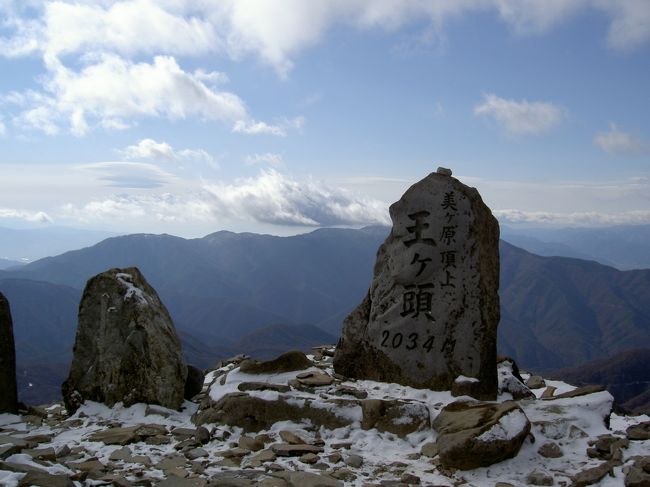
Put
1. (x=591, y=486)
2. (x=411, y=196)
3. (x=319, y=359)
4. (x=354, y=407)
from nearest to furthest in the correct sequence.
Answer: (x=591, y=486), (x=354, y=407), (x=411, y=196), (x=319, y=359)

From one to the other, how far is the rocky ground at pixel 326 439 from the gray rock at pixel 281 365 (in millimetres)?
45

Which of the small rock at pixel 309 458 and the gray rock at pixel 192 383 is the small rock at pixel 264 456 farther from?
the gray rock at pixel 192 383

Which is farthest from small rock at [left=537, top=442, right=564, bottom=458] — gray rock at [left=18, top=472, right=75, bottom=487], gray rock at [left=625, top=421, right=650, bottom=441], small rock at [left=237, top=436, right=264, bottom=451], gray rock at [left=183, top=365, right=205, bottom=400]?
gray rock at [left=183, top=365, right=205, bottom=400]

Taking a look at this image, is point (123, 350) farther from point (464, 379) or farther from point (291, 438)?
point (464, 379)

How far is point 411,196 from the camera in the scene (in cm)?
1530

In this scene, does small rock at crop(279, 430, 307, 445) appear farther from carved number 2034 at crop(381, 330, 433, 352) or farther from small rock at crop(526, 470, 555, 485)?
small rock at crop(526, 470, 555, 485)

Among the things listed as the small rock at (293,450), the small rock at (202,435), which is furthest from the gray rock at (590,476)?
the small rock at (202,435)

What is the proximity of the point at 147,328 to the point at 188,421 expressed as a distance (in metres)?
2.95

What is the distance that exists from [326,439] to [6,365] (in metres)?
9.29

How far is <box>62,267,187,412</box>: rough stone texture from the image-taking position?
555 inches

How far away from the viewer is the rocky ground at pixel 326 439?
29.5 ft

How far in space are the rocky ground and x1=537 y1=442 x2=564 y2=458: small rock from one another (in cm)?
3

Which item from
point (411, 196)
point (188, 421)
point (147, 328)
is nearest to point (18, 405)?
point (147, 328)

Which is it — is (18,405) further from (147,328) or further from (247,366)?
(247,366)
